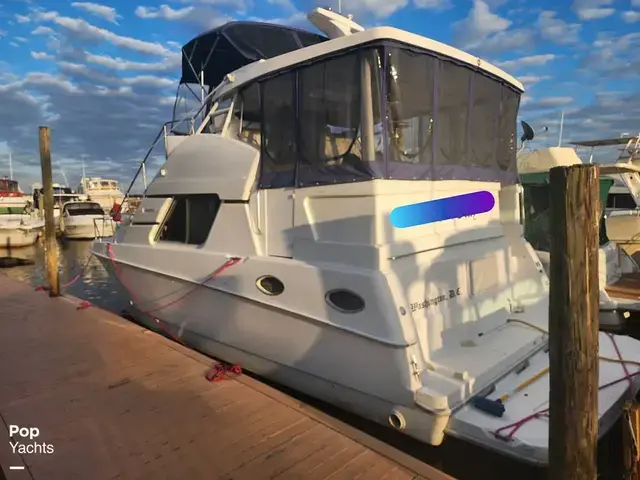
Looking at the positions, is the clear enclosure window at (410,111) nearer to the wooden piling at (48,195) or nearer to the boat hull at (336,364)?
the boat hull at (336,364)

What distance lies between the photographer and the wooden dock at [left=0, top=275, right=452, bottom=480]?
3135mm

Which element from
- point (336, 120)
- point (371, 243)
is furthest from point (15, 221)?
point (371, 243)

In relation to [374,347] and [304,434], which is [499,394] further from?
[304,434]

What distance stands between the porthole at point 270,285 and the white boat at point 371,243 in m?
0.02

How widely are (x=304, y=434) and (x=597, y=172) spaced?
8.70 feet

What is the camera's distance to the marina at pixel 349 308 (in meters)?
3.11

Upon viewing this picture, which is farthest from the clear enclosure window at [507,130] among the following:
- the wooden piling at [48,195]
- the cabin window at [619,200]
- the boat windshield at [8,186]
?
the boat windshield at [8,186]

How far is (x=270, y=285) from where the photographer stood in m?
4.45

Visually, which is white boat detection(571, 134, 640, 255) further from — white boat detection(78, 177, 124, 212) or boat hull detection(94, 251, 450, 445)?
white boat detection(78, 177, 124, 212)

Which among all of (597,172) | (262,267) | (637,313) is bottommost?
(637,313)

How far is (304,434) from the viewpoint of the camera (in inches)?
140

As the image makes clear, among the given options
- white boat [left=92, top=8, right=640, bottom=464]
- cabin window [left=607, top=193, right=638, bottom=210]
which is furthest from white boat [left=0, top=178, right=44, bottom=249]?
cabin window [left=607, top=193, right=638, bottom=210]

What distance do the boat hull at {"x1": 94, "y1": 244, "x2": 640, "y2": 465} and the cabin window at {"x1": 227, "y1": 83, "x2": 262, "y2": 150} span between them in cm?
160

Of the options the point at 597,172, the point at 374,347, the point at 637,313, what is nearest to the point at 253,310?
the point at 374,347
